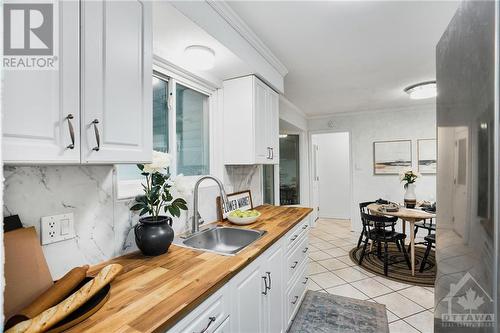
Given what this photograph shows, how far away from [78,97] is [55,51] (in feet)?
0.49

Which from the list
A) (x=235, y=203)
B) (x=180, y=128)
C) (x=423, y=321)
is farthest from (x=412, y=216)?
(x=180, y=128)

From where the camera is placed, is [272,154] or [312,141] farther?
[312,141]

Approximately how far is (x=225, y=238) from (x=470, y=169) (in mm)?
1639

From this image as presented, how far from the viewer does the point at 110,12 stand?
0.97 meters

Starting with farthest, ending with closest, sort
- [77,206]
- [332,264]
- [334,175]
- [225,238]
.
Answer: [334,175] < [332,264] < [225,238] < [77,206]

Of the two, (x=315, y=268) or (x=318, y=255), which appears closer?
(x=315, y=268)

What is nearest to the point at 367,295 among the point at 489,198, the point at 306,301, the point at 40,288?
the point at 306,301

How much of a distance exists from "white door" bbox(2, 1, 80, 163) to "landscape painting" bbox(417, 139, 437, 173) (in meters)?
5.22

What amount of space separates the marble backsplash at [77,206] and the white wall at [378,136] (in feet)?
15.1

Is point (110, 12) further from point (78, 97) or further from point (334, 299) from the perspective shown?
point (334, 299)

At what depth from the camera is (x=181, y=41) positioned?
5.28 feet

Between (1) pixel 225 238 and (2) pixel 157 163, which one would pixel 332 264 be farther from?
(2) pixel 157 163

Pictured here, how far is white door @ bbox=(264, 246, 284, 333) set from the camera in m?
1.60

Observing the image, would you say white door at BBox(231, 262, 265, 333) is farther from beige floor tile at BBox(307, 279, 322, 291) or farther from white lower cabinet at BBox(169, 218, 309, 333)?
beige floor tile at BBox(307, 279, 322, 291)
